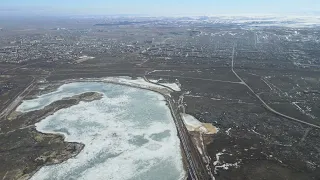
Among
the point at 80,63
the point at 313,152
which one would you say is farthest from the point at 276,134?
the point at 80,63

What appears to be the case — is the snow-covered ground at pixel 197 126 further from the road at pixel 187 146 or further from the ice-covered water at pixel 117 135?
the ice-covered water at pixel 117 135

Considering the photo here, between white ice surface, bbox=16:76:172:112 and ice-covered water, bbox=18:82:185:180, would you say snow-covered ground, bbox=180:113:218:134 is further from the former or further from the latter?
white ice surface, bbox=16:76:172:112

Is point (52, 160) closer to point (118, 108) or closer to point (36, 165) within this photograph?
point (36, 165)

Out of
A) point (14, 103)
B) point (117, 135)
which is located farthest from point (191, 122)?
point (14, 103)

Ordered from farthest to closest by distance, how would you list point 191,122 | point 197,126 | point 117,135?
point 191,122
point 197,126
point 117,135

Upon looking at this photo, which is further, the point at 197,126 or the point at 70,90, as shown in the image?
the point at 70,90

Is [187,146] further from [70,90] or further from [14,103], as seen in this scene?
[14,103]

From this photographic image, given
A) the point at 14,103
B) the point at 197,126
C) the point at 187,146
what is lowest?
the point at 14,103

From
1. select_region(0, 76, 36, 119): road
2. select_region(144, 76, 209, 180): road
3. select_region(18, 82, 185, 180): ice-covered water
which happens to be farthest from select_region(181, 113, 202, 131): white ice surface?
select_region(0, 76, 36, 119): road
